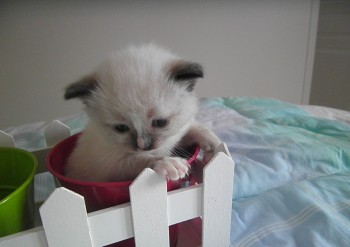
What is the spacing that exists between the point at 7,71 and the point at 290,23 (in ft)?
7.39

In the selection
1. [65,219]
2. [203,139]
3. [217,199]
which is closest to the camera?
[65,219]

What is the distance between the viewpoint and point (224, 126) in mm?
1426

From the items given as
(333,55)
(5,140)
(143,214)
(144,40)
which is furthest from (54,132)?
(333,55)

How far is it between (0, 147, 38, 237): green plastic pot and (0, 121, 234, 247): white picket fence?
0.25 feet

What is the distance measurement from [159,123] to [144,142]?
0.06 m

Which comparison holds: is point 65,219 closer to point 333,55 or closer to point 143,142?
point 143,142

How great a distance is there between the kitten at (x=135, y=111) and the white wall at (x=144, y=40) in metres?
1.38

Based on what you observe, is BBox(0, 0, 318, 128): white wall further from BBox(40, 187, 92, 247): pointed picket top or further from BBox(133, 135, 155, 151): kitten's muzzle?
BBox(40, 187, 92, 247): pointed picket top

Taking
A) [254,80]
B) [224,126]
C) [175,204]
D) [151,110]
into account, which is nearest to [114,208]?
[175,204]

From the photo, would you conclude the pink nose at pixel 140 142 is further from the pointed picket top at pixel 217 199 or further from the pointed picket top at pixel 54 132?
the pointed picket top at pixel 54 132

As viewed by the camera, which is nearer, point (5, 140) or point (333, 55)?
point (5, 140)

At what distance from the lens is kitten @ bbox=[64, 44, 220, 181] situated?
27.7 inches

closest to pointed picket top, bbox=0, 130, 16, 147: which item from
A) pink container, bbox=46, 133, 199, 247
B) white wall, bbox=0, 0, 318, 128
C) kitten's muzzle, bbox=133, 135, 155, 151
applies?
pink container, bbox=46, 133, 199, 247

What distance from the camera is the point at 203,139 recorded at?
0.86 meters
